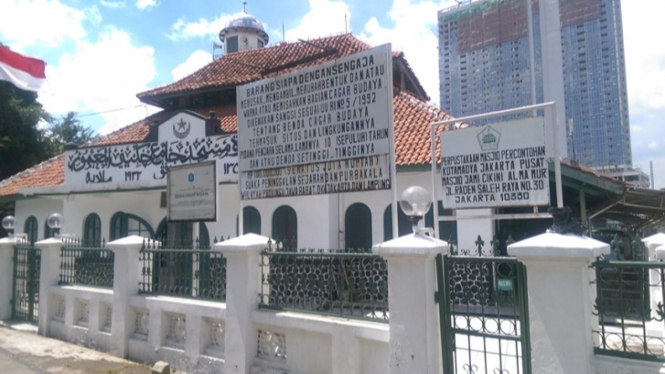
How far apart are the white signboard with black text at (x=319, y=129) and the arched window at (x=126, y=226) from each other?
6.86 metres

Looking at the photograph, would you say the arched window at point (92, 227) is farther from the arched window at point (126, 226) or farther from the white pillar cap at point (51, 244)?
the white pillar cap at point (51, 244)

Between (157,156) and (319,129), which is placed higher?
(157,156)

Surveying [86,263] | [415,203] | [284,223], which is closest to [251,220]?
[284,223]

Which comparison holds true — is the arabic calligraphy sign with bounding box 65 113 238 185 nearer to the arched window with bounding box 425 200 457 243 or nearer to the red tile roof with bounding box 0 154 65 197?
the red tile roof with bounding box 0 154 65 197

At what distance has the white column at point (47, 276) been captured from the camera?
8664mm

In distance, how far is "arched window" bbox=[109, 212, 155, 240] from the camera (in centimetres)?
1318

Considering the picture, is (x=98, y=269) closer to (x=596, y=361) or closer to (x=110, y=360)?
(x=110, y=360)

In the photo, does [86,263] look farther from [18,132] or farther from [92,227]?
[18,132]

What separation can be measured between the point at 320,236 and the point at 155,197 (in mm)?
4956

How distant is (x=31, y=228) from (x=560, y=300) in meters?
16.9

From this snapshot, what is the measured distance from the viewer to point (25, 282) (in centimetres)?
966

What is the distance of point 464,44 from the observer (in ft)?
75.7

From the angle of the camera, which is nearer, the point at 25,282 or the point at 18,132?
the point at 25,282

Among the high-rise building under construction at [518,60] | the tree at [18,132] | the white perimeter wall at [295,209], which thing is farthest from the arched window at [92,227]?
the high-rise building under construction at [518,60]
